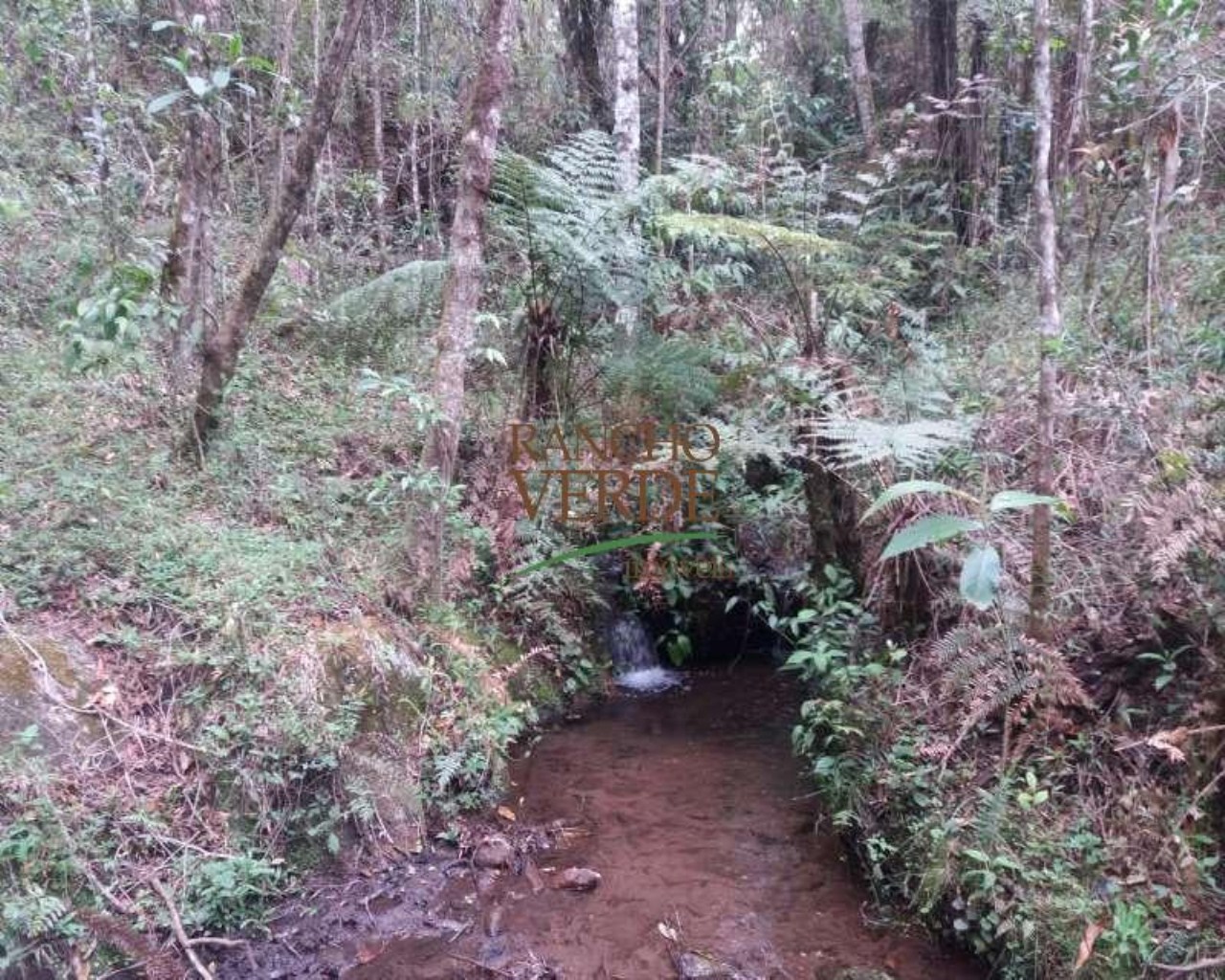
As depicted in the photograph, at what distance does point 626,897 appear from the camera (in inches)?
152

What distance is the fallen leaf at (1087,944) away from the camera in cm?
294

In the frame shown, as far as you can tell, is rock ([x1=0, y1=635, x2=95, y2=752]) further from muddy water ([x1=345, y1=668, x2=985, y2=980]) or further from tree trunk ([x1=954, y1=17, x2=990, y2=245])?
tree trunk ([x1=954, y1=17, x2=990, y2=245])

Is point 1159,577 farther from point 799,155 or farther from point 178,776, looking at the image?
point 799,155

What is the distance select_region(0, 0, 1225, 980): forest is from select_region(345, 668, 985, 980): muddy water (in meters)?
0.02

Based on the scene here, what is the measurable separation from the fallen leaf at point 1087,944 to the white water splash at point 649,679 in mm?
3571

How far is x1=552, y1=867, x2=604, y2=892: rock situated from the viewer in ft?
12.8

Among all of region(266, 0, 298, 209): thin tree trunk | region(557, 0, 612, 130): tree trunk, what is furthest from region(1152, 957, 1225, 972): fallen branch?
region(557, 0, 612, 130): tree trunk

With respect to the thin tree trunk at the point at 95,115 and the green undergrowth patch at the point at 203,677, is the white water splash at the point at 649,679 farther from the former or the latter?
the thin tree trunk at the point at 95,115

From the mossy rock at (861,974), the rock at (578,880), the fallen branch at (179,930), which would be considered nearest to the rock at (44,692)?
the fallen branch at (179,930)

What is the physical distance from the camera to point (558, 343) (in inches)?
251

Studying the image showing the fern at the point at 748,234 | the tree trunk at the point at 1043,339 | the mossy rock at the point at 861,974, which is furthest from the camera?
the fern at the point at 748,234

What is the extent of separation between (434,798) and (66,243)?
5.41m

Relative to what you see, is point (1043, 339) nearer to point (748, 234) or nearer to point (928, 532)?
point (928, 532)

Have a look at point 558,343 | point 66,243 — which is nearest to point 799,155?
point 558,343
